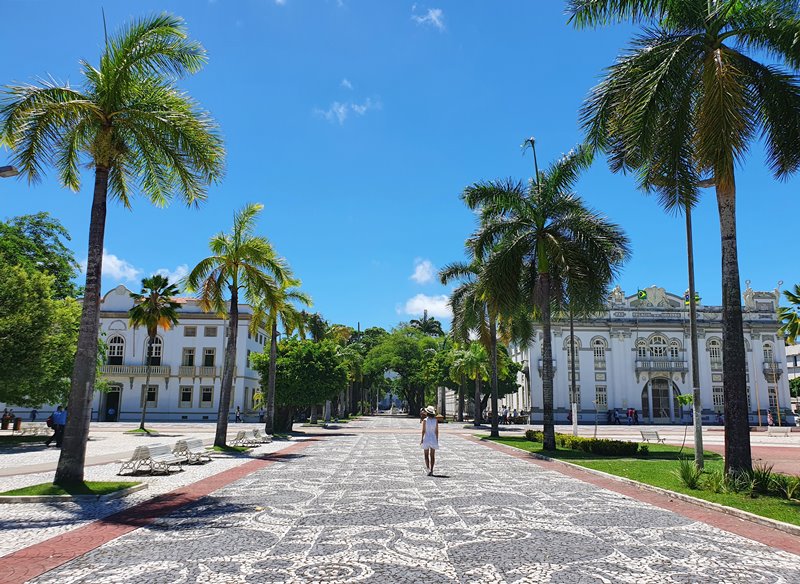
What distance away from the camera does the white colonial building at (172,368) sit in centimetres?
5106

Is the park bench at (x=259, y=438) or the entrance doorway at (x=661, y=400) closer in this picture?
the park bench at (x=259, y=438)

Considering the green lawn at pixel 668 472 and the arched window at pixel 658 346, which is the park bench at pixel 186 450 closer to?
the green lawn at pixel 668 472

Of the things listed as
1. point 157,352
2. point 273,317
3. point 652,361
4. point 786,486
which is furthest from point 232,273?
point 652,361

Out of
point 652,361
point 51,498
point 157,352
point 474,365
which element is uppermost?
point 652,361

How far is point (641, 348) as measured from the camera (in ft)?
197

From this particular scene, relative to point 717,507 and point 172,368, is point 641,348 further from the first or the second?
point 717,507

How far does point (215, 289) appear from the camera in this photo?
21.2 m

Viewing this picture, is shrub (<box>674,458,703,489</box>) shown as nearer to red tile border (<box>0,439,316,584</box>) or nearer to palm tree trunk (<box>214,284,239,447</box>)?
red tile border (<box>0,439,316,584</box>)

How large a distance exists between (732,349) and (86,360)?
12.6m

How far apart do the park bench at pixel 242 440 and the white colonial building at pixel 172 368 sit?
2842 cm

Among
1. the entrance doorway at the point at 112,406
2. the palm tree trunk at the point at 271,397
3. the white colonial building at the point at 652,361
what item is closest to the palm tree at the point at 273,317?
the palm tree trunk at the point at 271,397

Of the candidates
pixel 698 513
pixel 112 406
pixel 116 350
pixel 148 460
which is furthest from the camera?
pixel 116 350

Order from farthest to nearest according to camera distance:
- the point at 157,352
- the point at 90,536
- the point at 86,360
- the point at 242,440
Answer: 1. the point at 157,352
2. the point at 242,440
3. the point at 86,360
4. the point at 90,536

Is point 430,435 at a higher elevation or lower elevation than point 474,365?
lower
